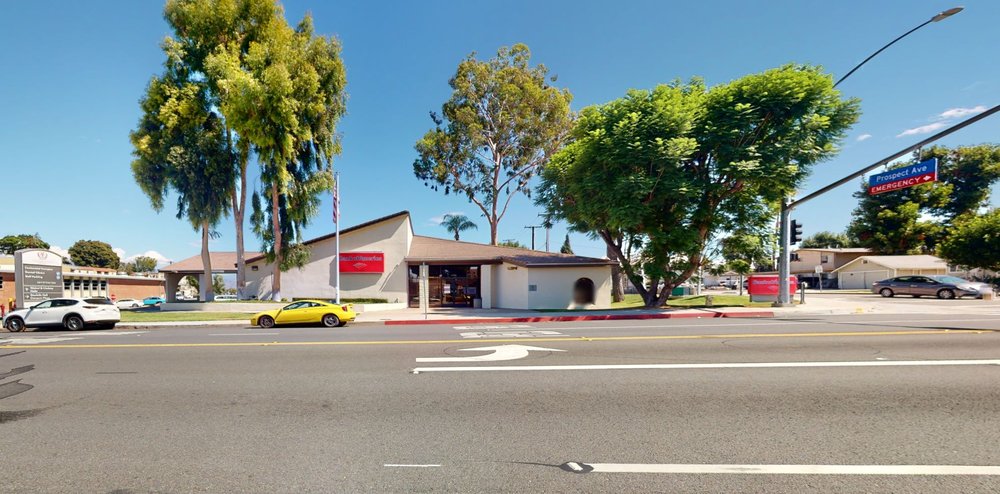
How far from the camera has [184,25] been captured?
88.9 ft

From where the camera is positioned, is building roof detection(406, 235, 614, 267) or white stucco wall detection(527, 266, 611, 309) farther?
building roof detection(406, 235, 614, 267)

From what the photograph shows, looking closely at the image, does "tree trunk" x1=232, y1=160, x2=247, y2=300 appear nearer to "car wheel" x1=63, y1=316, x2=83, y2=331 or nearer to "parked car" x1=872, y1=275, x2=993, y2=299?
"car wheel" x1=63, y1=316, x2=83, y2=331

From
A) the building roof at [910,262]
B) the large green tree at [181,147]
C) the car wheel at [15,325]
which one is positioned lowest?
the car wheel at [15,325]

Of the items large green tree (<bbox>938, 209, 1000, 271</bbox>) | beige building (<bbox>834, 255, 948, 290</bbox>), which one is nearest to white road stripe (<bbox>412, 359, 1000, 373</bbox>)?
large green tree (<bbox>938, 209, 1000, 271</bbox>)

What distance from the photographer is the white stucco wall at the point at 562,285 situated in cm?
2583

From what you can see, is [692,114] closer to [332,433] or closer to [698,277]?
[698,277]

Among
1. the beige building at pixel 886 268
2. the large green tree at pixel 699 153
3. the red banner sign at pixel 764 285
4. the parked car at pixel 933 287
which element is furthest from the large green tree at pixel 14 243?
the beige building at pixel 886 268

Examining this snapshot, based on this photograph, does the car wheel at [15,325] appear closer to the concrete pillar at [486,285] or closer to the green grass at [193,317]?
the green grass at [193,317]

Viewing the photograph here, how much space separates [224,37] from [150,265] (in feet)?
366

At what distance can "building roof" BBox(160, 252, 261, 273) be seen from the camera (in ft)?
104

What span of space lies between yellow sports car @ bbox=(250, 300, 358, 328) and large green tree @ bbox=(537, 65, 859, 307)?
12.4m

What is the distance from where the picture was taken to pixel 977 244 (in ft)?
112

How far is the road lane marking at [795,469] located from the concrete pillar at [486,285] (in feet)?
84.3

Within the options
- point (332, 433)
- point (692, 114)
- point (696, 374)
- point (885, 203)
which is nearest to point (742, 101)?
point (692, 114)
